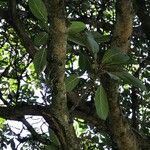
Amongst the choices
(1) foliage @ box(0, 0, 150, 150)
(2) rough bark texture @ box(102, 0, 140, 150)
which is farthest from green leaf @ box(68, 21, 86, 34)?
(2) rough bark texture @ box(102, 0, 140, 150)

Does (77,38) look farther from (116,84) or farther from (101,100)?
(116,84)

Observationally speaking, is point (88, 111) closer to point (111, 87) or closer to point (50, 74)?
point (111, 87)

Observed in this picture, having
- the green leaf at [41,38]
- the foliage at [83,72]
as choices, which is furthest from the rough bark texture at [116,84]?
the green leaf at [41,38]

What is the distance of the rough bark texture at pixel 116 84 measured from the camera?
2.55 m

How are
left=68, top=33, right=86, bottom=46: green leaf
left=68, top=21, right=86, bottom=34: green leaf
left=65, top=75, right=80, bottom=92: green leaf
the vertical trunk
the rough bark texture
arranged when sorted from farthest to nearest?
the rough bark texture < left=65, top=75, right=80, bottom=92: green leaf < left=68, top=33, right=86, bottom=46: green leaf < left=68, top=21, right=86, bottom=34: green leaf < the vertical trunk

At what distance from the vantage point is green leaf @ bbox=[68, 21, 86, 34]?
185 centimetres

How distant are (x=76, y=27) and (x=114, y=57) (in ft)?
0.99

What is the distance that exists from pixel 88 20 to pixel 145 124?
1116 mm

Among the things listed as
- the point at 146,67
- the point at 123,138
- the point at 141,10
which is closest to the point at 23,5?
the point at 141,10

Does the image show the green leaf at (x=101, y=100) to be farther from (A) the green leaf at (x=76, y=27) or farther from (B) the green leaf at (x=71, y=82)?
(A) the green leaf at (x=76, y=27)

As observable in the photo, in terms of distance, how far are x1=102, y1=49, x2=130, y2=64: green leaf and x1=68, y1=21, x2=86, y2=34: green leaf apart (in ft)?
0.75

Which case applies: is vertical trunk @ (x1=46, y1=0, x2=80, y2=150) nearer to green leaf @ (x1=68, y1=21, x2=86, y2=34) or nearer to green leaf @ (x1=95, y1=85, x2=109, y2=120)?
green leaf @ (x1=68, y1=21, x2=86, y2=34)

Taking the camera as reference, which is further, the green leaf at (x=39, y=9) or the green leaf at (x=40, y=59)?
the green leaf at (x=40, y=59)

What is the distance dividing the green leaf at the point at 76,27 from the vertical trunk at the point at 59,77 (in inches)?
5.2
